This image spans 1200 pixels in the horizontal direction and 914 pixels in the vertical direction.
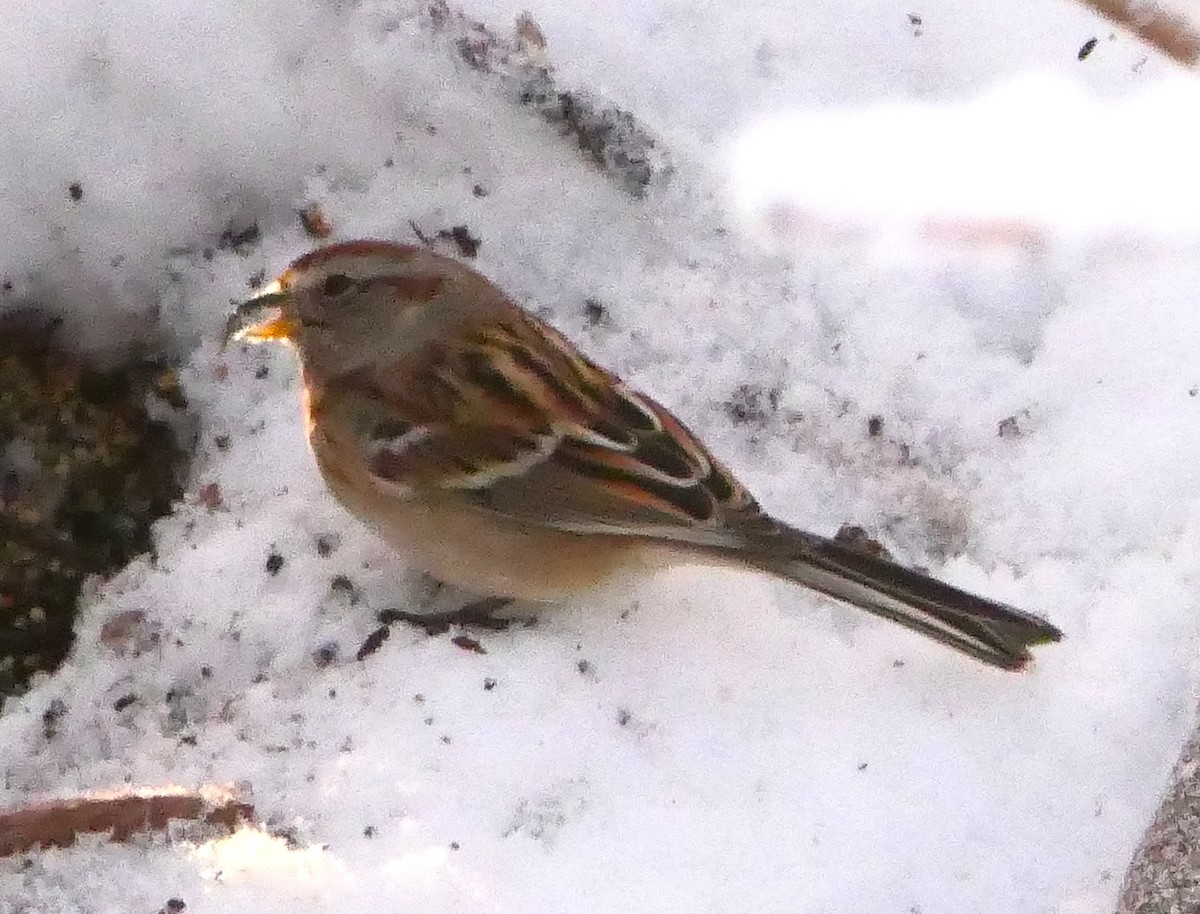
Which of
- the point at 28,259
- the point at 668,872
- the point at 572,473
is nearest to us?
the point at 668,872

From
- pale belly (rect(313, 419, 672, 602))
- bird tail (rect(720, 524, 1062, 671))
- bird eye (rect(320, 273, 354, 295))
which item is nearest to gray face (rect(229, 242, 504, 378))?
bird eye (rect(320, 273, 354, 295))

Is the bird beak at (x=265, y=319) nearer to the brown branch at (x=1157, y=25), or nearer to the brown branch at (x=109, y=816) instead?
the brown branch at (x=109, y=816)

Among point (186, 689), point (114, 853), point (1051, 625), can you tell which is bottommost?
point (114, 853)

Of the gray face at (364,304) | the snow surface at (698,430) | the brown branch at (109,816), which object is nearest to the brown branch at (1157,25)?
the snow surface at (698,430)

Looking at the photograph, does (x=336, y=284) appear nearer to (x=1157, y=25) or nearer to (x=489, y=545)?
(x=489, y=545)

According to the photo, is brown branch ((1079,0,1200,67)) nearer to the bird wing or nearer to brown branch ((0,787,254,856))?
the bird wing

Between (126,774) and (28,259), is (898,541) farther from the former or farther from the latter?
(28,259)

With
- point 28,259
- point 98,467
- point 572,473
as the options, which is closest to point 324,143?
point 28,259
